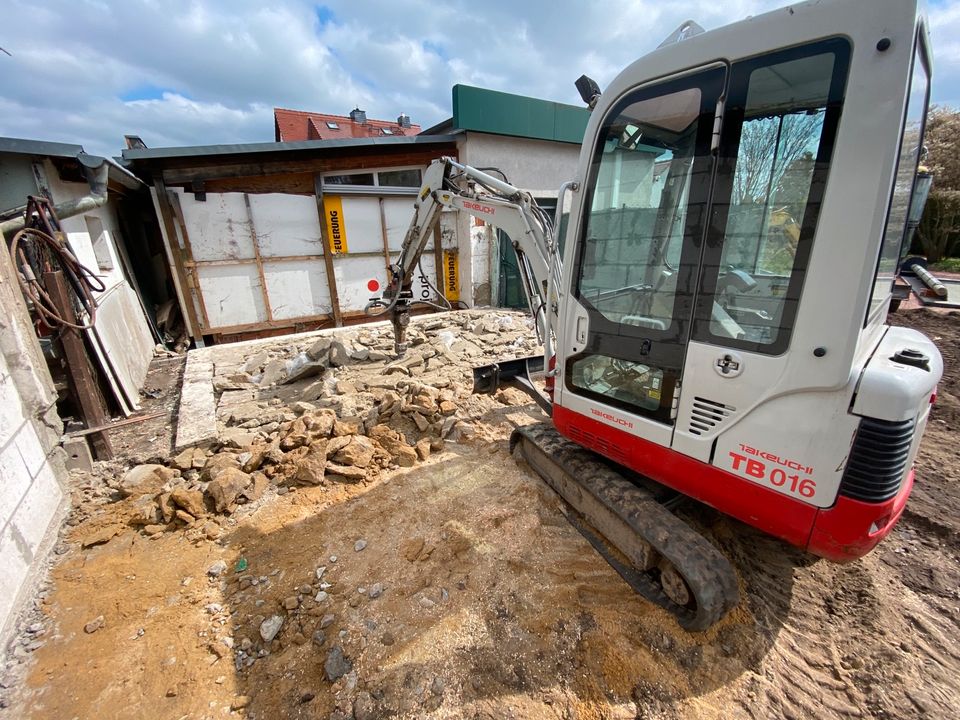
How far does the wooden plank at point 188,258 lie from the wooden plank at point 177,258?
5 centimetres

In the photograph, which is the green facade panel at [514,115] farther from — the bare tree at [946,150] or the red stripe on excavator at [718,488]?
the bare tree at [946,150]

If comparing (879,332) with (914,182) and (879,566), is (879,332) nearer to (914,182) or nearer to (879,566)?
(914,182)

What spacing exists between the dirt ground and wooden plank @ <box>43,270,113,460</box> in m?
0.62

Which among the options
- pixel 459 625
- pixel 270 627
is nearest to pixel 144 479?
pixel 270 627

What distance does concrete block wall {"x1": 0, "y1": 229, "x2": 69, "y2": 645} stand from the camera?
2465mm

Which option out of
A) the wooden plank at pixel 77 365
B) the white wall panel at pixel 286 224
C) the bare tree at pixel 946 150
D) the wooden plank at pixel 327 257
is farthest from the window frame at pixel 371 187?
Answer: the bare tree at pixel 946 150

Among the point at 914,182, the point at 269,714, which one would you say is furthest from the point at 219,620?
the point at 914,182

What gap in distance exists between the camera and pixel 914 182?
7.22 ft

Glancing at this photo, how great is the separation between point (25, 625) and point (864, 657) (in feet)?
14.7

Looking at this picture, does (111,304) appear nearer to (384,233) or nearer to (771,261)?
(384,233)

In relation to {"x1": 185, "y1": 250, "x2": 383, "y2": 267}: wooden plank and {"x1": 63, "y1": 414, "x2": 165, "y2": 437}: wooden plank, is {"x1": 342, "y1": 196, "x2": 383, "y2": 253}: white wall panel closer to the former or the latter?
{"x1": 185, "y1": 250, "x2": 383, "y2": 267}: wooden plank

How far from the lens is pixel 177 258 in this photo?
7.67 m

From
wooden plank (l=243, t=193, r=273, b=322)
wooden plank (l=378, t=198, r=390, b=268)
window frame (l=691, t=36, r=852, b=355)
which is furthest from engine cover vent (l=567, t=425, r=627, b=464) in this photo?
wooden plank (l=243, t=193, r=273, b=322)

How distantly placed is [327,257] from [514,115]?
481 centimetres
